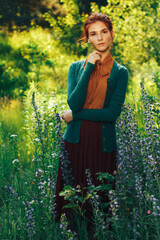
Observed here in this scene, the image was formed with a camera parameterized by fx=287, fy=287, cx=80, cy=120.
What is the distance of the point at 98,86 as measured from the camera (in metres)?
2.38

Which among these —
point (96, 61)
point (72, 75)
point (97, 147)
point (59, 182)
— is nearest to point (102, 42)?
point (96, 61)

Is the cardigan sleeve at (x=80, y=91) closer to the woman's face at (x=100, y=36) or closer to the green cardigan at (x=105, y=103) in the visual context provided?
the green cardigan at (x=105, y=103)

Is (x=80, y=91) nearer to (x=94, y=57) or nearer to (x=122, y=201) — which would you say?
(x=94, y=57)

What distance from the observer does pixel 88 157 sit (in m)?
2.41

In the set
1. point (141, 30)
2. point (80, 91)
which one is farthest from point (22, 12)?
point (80, 91)

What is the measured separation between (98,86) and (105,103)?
15cm

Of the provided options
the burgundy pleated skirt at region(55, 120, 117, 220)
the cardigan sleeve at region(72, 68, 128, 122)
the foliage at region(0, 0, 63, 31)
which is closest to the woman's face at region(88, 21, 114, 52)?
the cardigan sleeve at region(72, 68, 128, 122)

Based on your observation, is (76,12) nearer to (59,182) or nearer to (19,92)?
(19,92)

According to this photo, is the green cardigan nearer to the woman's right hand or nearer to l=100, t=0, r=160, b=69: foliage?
the woman's right hand

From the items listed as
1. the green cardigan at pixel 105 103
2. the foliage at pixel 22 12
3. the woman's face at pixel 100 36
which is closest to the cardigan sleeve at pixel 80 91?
the green cardigan at pixel 105 103

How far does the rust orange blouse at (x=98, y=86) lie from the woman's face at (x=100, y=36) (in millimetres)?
115

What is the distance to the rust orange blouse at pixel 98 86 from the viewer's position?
Result: 2.38 meters

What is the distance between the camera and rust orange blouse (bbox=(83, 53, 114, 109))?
238cm

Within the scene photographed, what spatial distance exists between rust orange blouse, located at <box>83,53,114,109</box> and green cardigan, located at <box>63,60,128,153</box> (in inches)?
1.4
